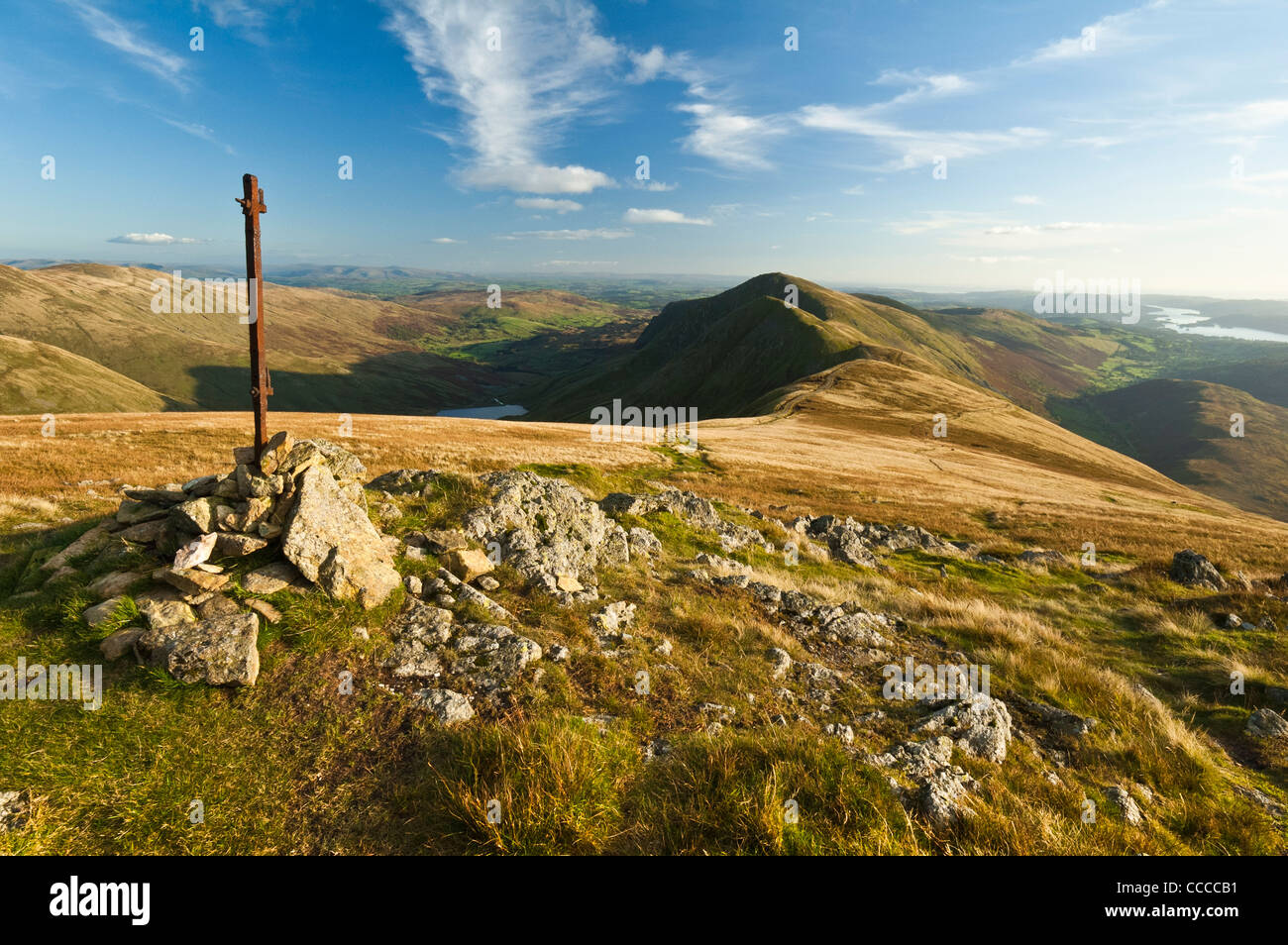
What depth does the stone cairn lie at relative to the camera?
701 centimetres

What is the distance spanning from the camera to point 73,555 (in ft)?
29.3

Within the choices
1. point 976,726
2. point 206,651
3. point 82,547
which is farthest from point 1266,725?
point 82,547

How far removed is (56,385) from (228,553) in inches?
8120

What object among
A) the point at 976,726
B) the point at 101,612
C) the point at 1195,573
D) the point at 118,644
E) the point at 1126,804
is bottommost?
the point at 1195,573

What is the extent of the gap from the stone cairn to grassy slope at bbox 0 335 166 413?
186716 millimetres

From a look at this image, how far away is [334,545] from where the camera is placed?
9.02 metres

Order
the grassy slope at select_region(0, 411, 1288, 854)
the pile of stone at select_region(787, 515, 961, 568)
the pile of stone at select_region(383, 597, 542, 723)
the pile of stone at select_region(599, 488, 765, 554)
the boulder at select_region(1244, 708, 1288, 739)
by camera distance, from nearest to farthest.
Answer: the grassy slope at select_region(0, 411, 1288, 854), the pile of stone at select_region(383, 597, 542, 723), the boulder at select_region(1244, 708, 1288, 739), the pile of stone at select_region(599, 488, 765, 554), the pile of stone at select_region(787, 515, 961, 568)

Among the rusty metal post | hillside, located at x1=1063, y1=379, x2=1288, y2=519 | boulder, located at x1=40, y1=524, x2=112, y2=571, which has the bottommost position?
hillside, located at x1=1063, y1=379, x2=1288, y2=519

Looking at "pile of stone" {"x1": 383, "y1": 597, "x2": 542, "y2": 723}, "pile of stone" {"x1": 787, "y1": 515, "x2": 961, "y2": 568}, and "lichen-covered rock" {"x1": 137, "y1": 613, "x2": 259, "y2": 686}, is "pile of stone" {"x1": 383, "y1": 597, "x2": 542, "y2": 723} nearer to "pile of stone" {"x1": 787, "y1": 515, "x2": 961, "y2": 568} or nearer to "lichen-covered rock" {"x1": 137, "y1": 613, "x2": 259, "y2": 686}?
"lichen-covered rock" {"x1": 137, "y1": 613, "x2": 259, "y2": 686}

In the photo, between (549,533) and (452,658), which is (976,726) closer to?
(452,658)

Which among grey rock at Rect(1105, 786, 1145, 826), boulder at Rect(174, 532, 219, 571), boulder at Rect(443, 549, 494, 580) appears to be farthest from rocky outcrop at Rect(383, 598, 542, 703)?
grey rock at Rect(1105, 786, 1145, 826)
